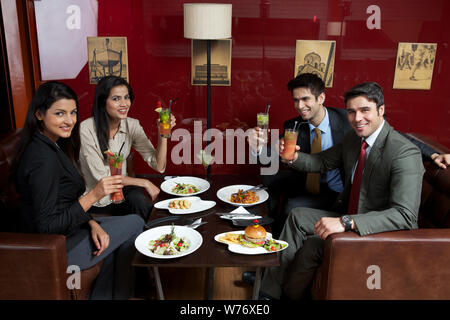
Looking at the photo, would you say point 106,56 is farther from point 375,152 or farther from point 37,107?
point 375,152

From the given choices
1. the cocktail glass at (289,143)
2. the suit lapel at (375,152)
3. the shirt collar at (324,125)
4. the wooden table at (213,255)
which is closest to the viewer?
the wooden table at (213,255)

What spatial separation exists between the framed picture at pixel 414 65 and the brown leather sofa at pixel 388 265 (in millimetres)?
2116

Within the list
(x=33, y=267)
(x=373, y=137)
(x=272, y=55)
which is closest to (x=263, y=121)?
(x=373, y=137)

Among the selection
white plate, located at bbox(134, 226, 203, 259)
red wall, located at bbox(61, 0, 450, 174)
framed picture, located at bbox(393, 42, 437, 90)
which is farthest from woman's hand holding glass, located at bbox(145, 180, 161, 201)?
framed picture, located at bbox(393, 42, 437, 90)

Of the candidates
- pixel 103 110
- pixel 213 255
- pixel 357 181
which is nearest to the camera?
pixel 213 255

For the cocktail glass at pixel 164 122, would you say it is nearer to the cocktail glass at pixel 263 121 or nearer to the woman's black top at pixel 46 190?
the cocktail glass at pixel 263 121

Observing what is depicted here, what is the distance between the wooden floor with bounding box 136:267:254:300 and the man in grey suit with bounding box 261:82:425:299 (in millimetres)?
325

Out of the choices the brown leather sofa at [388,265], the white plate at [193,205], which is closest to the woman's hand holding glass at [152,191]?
the white plate at [193,205]

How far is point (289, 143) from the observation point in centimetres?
251

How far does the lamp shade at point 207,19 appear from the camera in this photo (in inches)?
125

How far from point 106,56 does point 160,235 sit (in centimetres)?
227

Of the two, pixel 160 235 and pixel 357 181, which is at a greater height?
pixel 357 181

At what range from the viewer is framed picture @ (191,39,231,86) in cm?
371

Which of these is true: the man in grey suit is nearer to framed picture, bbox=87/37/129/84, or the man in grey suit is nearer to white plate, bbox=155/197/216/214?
white plate, bbox=155/197/216/214
